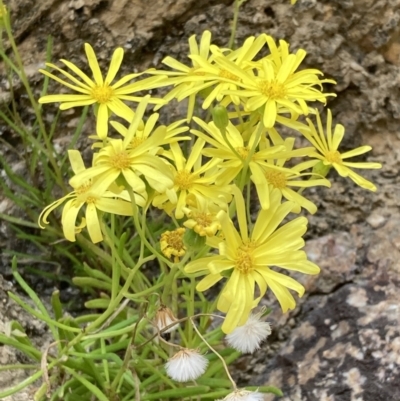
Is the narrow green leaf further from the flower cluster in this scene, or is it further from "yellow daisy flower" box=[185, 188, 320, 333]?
"yellow daisy flower" box=[185, 188, 320, 333]

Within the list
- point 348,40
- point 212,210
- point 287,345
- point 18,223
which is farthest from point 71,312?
point 348,40

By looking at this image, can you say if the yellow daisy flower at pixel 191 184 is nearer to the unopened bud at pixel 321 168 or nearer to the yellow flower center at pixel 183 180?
the yellow flower center at pixel 183 180

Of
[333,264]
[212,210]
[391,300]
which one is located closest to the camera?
[212,210]

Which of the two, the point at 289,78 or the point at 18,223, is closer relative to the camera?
the point at 289,78

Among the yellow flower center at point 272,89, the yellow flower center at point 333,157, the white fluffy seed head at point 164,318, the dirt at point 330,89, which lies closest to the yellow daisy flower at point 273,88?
the yellow flower center at point 272,89

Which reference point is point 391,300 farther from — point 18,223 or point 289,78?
point 18,223

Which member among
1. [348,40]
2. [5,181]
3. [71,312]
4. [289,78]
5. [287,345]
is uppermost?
[348,40]
